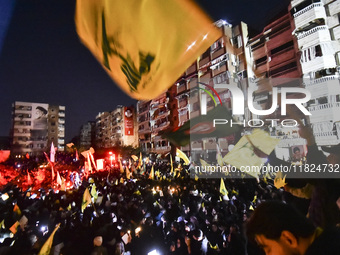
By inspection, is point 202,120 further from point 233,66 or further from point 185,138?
point 233,66

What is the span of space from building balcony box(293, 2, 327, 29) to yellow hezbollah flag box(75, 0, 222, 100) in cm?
2698

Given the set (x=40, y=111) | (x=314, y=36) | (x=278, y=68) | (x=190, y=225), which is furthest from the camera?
(x=40, y=111)

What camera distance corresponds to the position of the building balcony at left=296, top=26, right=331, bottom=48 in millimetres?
22203

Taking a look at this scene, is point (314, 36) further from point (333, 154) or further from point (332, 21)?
point (333, 154)

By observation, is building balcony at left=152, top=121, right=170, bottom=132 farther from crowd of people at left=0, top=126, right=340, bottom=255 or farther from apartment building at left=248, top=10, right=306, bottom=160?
crowd of people at left=0, top=126, right=340, bottom=255

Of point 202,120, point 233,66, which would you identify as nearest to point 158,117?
point 233,66

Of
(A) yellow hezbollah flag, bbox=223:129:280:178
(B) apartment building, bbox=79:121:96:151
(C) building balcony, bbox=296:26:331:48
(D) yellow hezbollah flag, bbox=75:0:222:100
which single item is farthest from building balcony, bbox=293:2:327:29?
(B) apartment building, bbox=79:121:96:151

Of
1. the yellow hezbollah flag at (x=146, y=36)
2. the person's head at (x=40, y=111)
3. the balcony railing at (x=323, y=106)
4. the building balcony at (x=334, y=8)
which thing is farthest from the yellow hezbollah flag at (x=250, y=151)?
the person's head at (x=40, y=111)

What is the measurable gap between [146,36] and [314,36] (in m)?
26.6

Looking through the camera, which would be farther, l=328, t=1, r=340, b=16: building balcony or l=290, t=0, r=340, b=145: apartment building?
l=328, t=1, r=340, b=16: building balcony

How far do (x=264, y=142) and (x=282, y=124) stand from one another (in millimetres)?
19800

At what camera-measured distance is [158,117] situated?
1930 inches

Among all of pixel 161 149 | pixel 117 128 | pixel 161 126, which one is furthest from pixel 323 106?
pixel 117 128

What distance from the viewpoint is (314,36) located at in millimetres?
22562
